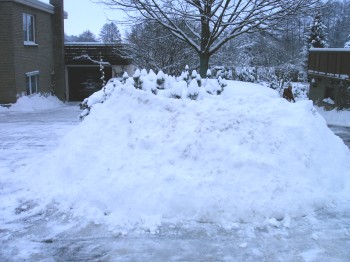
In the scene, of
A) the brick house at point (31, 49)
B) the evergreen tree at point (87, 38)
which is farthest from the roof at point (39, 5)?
the evergreen tree at point (87, 38)

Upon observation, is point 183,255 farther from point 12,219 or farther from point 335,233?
point 12,219

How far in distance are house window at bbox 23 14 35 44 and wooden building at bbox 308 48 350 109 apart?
14.8 m

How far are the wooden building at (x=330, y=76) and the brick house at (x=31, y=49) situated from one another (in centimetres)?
1457

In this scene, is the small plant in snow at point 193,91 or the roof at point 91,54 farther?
the roof at point 91,54

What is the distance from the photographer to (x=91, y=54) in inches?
938

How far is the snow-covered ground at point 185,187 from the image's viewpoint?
4.36m

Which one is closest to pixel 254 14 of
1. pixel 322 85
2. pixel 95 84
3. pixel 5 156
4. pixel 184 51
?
pixel 184 51

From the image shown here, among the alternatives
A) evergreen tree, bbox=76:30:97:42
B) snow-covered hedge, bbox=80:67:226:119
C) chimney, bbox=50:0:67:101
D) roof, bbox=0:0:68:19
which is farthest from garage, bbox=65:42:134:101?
evergreen tree, bbox=76:30:97:42

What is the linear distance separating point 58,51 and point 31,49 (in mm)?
4066

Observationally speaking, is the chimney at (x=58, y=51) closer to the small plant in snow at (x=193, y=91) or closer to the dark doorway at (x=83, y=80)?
the dark doorway at (x=83, y=80)

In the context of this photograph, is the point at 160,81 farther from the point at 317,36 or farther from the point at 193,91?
the point at 317,36

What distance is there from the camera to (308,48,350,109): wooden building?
1744 centimetres

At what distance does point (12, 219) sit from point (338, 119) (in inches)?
579

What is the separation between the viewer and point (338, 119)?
16.5m
